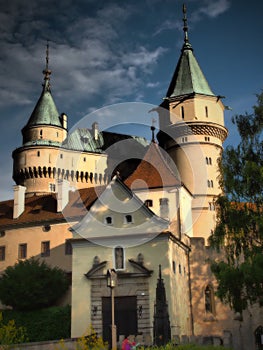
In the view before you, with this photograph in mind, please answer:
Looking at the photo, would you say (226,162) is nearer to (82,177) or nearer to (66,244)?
(66,244)

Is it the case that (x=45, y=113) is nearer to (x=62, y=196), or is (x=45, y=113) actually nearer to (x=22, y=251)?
(x=62, y=196)

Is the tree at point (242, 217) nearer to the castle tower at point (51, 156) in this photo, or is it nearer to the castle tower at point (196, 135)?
the castle tower at point (196, 135)

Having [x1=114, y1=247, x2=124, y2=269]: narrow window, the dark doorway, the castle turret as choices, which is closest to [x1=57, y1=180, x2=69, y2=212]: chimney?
[x1=114, y1=247, x2=124, y2=269]: narrow window

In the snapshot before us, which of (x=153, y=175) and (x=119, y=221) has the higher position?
(x=153, y=175)

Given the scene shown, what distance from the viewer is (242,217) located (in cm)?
2705

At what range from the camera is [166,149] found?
166ft

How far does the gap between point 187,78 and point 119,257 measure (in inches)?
940

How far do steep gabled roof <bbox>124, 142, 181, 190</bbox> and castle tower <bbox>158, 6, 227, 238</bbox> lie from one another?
3436 mm

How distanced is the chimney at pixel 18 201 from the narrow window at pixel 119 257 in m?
17.2

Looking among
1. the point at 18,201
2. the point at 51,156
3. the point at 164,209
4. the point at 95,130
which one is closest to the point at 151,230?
the point at 164,209

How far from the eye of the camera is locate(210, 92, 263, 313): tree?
81.3 feet

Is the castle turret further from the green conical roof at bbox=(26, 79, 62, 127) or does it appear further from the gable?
the gable

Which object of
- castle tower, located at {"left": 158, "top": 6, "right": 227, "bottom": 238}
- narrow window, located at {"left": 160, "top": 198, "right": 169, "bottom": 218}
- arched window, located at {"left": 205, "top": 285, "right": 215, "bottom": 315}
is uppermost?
castle tower, located at {"left": 158, "top": 6, "right": 227, "bottom": 238}

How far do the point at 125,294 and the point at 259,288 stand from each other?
12.0m
